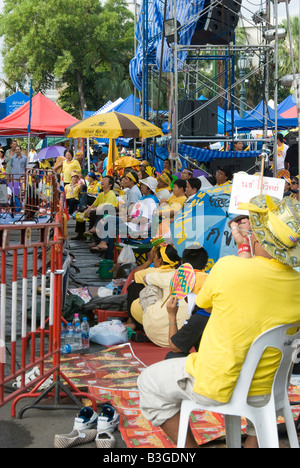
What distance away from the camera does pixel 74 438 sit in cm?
406

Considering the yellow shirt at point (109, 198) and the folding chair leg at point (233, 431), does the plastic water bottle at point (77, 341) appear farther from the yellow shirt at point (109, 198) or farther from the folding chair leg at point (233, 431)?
the yellow shirt at point (109, 198)

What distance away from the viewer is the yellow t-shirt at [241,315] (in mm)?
3082

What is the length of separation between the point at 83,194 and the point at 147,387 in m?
12.5

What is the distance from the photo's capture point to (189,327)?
4.09 meters

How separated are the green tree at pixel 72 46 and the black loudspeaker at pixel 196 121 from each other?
3527 cm

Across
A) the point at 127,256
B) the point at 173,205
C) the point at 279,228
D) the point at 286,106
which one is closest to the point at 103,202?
the point at 173,205

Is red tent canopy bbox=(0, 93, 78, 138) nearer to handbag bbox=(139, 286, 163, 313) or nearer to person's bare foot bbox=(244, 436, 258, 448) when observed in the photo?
handbag bbox=(139, 286, 163, 313)

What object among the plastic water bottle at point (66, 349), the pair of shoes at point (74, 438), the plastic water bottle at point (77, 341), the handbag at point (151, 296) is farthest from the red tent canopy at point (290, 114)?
the pair of shoes at point (74, 438)

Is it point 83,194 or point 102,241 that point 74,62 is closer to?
point 83,194

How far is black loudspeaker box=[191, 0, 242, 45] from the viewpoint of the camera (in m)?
12.6

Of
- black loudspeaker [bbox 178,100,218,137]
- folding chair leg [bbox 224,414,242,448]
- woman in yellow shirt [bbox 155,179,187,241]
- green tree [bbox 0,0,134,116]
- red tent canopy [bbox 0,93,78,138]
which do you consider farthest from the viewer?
green tree [bbox 0,0,134,116]

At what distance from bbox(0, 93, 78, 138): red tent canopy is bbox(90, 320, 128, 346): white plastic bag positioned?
14.1 metres

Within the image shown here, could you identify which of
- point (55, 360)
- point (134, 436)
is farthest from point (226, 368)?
point (55, 360)

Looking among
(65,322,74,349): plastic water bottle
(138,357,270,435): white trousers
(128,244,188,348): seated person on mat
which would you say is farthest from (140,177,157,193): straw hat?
(138,357,270,435): white trousers
